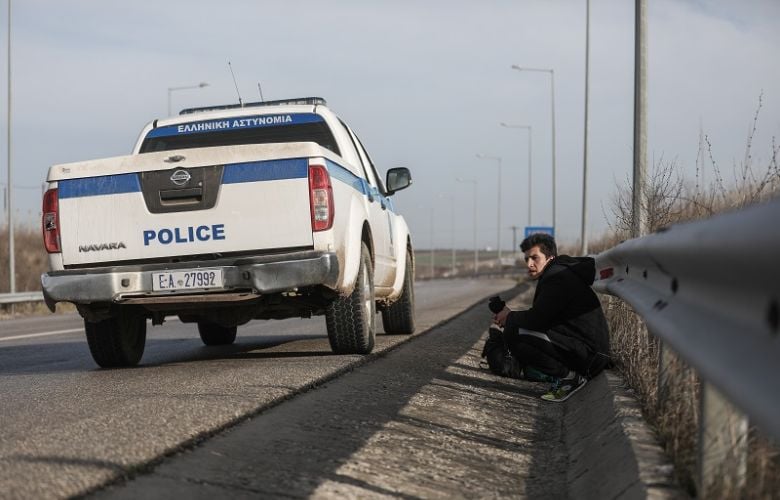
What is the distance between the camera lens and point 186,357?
9.27 metres

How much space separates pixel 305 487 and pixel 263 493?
175mm

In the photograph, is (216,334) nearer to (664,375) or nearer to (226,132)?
(226,132)

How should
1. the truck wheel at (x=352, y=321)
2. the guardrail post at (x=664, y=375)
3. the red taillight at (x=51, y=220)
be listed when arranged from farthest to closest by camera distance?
the truck wheel at (x=352, y=321)
the red taillight at (x=51, y=220)
the guardrail post at (x=664, y=375)

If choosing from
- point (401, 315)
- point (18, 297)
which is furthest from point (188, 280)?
point (18, 297)

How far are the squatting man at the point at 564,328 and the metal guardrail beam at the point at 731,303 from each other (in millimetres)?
2903

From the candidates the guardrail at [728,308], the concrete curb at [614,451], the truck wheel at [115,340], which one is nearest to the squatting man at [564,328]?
the concrete curb at [614,451]

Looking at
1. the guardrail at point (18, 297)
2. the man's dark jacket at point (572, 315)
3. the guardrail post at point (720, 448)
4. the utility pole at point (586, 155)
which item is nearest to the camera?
the guardrail post at point (720, 448)

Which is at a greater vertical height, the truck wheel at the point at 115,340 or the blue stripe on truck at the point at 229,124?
the blue stripe on truck at the point at 229,124

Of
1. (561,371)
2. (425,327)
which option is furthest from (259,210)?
(425,327)

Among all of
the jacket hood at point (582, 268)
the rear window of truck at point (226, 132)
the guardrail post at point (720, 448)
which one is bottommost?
the guardrail post at point (720, 448)

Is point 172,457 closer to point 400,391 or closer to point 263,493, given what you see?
point 263,493

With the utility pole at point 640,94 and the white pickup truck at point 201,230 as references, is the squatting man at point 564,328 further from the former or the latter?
the utility pole at point 640,94

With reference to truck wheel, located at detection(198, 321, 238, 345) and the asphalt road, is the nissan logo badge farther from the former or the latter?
truck wheel, located at detection(198, 321, 238, 345)

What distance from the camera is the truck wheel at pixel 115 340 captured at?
7980 millimetres
